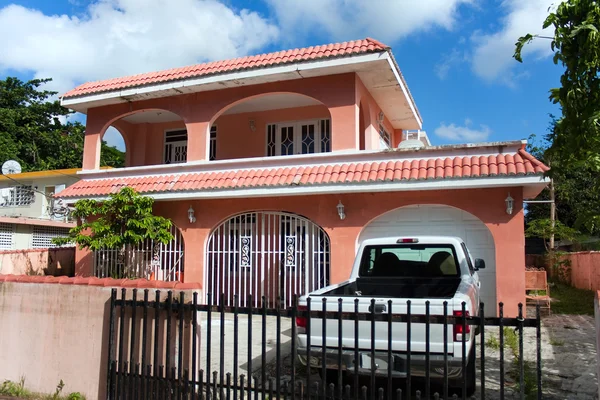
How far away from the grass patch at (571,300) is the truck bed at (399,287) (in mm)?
7321

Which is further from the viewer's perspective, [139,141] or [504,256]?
[139,141]

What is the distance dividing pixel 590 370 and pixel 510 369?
1.03 m

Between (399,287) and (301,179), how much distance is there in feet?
15.2

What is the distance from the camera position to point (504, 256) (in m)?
9.47

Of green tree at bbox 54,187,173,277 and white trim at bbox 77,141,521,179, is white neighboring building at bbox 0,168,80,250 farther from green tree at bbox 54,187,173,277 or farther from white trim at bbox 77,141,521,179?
green tree at bbox 54,187,173,277

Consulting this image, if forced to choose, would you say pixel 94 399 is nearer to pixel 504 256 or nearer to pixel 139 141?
pixel 504 256

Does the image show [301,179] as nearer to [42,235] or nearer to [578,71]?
[578,71]

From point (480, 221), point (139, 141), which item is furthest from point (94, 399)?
point (139, 141)

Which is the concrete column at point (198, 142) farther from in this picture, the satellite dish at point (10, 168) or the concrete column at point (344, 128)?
the satellite dish at point (10, 168)

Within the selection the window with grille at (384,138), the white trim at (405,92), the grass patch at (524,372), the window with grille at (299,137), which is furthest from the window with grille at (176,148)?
the grass patch at (524,372)

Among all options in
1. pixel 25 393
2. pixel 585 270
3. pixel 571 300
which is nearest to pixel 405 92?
pixel 571 300

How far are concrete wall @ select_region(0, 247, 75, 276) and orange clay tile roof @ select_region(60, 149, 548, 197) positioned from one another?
4.77 metres

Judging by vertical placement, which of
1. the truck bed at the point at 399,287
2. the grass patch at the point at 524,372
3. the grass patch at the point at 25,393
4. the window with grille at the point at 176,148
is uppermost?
the window with grille at the point at 176,148

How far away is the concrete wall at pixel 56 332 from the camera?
5277 millimetres
